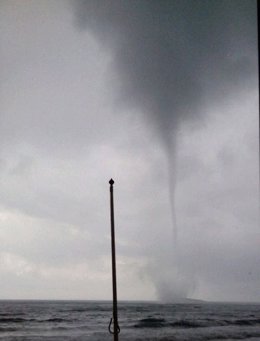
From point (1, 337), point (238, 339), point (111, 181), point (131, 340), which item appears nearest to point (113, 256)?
point (111, 181)

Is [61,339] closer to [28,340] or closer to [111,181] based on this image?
[28,340]

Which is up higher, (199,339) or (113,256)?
(113,256)

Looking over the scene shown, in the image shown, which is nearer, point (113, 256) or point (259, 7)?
point (259, 7)

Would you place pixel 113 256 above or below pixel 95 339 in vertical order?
above

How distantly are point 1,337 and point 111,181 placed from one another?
28.6 metres

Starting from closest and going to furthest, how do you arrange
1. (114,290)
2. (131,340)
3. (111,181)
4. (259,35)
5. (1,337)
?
(259,35), (114,290), (111,181), (131,340), (1,337)

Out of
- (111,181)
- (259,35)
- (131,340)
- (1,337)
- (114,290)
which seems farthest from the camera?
(1,337)

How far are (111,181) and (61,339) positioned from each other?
1009 inches

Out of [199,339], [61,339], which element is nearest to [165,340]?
[199,339]

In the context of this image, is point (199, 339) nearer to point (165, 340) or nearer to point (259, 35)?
point (165, 340)

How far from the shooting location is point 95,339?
28578 millimetres

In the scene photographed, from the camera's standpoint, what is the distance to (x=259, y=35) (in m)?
2.82

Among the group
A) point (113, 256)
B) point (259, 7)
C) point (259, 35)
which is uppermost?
point (259, 7)

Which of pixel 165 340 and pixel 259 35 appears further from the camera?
pixel 165 340
